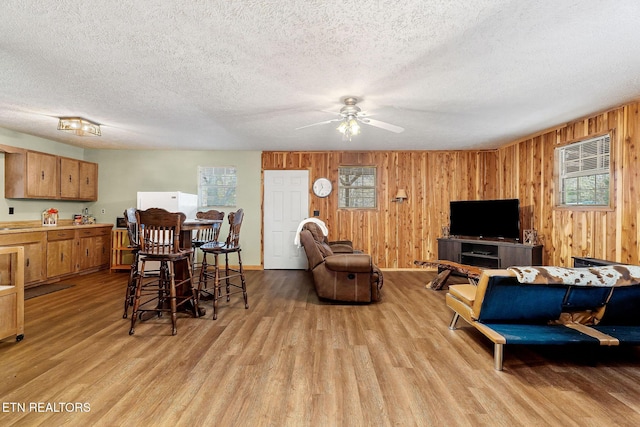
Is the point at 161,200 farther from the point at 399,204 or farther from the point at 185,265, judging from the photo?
the point at 399,204

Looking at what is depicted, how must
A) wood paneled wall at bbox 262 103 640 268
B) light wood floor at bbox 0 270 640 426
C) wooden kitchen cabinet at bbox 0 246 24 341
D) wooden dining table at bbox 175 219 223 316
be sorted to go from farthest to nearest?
wood paneled wall at bbox 262 103 640 268 → wooden dining table at bbox 175 219 223 316 → wooden kitchen cabinet at bbox 0 246 24 341 → light wood floor at bbox 0 270 640 426

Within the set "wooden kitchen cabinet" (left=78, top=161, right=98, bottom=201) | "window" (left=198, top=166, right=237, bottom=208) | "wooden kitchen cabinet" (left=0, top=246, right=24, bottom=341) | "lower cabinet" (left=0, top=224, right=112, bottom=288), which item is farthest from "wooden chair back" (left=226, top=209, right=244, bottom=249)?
"wooden kitchen cabinet" (left=78, top=161, right=98, bottom=201)

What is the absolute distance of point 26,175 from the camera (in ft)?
15.6

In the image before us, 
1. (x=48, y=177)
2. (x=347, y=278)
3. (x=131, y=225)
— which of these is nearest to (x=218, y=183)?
(x=48, y=177)

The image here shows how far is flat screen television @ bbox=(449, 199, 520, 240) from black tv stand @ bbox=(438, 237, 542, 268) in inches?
5.5

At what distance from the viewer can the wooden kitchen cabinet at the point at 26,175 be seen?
4.74m

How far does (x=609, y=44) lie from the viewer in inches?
87.0

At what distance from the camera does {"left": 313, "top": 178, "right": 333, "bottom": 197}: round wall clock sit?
6.18 m

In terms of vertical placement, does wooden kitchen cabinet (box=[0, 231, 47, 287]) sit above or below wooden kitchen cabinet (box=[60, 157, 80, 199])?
below

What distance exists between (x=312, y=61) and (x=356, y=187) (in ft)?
12.9

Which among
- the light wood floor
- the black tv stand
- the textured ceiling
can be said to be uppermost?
the textured ceiling

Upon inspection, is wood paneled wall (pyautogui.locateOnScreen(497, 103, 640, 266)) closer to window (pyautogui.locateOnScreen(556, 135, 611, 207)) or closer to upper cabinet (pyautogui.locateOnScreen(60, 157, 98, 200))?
window (pyautogui.locateOnScreen(556, 135, 611, 207))

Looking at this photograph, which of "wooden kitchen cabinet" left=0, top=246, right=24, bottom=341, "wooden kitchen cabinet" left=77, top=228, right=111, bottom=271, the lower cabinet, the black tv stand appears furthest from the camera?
"wooden kitchen cabinet" left=77, top=228, right=111, bottom=271

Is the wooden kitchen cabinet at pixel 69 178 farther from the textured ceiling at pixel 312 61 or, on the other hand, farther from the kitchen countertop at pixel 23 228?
the textured ceiling at pixel 312 61
